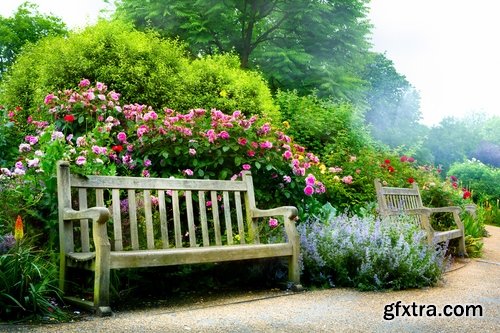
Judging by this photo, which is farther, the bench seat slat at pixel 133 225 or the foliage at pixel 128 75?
the foliage at pixel 128 75

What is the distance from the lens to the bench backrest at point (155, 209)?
4633 millimetres

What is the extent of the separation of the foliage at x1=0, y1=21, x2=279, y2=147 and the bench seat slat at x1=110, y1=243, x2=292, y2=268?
11.7ft

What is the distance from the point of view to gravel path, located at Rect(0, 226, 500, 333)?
3.80 meters

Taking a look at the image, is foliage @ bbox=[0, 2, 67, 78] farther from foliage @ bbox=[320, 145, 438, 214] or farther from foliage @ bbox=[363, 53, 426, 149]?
foliage @ bbox=[320, 145, 438, 214]

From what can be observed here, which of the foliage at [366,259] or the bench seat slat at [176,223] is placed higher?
the bench seat slat at [176,223]

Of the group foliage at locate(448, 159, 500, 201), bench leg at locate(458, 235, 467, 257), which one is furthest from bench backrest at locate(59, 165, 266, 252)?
foliage at locate(448, 159, 500, 201)

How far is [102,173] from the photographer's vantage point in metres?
5.38

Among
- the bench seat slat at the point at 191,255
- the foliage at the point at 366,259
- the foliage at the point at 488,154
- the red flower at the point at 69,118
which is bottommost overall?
the foliage at the point at 366,259

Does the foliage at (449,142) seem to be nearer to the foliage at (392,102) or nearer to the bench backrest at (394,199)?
the foliage at (392,102)

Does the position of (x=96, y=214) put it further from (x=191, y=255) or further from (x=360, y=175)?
(x=360, y=175)

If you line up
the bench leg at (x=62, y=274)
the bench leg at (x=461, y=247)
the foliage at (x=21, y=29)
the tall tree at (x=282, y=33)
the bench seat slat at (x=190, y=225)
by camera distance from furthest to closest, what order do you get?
the foliage at (x=21, y=29) < the tall tree at (x=282, y=33) < the bench leg at (x=461, y=247) < the bench seat slat at (x=190, y=225) < the bench leg at (x=62, y=274)

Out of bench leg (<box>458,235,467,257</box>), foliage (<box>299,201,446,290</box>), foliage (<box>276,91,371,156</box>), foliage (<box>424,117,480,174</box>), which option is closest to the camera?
foliage (<box>299,201,446,290</box>)

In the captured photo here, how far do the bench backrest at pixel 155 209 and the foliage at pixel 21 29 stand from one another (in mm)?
22791

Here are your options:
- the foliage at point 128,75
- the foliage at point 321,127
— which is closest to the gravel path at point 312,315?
the foliage at point 128,75
